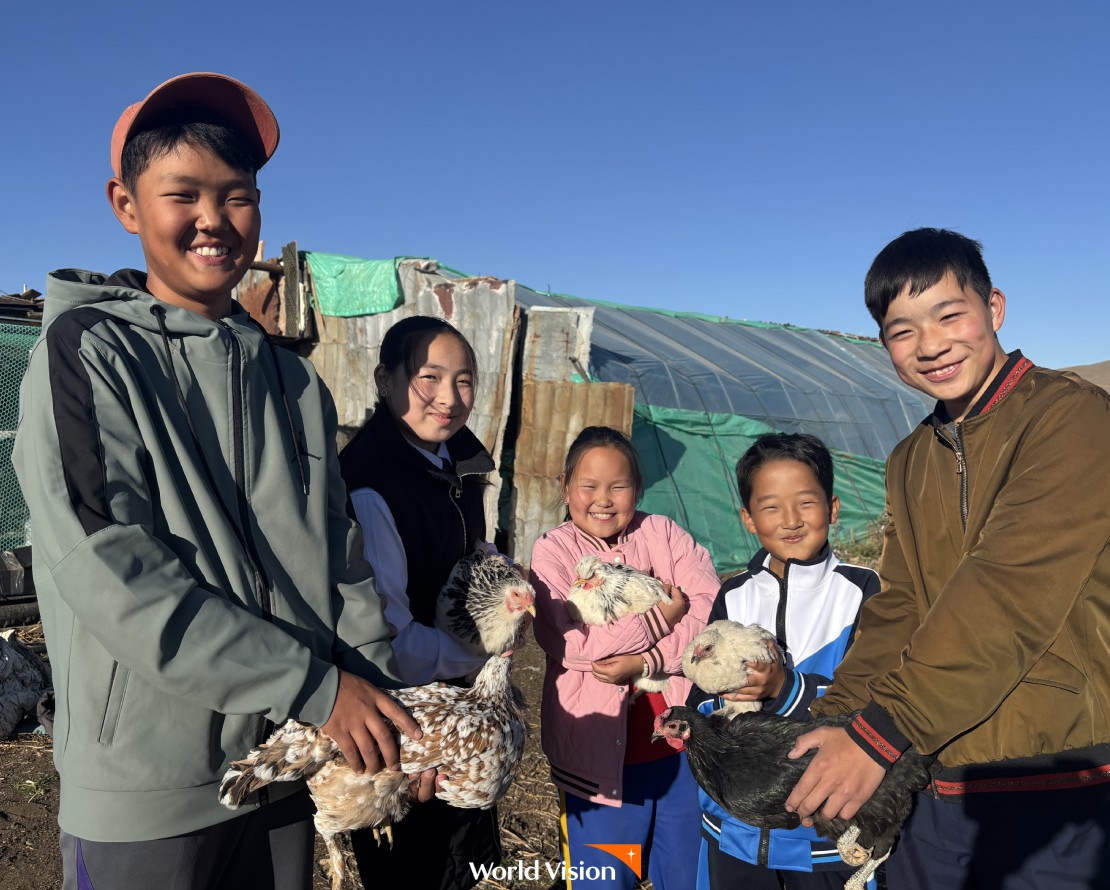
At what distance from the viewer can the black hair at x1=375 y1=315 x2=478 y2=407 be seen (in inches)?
102

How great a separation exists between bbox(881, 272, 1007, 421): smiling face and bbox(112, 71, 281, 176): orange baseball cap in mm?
1736

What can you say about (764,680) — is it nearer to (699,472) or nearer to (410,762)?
(410,762)

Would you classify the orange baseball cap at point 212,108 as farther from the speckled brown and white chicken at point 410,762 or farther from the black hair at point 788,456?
the black hair at point 788,456

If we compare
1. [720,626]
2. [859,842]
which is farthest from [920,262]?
[859,842]

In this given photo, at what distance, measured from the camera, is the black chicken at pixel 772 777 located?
6.08ft

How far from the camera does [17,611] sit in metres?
6.84

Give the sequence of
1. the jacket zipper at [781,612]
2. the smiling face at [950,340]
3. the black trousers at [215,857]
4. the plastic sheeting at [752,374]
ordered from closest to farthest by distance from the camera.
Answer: the black trousers at [215,857]
the smiling face at [950,340]
the jacket zipper at [781,612]
the plastic sheeting at [752,374]

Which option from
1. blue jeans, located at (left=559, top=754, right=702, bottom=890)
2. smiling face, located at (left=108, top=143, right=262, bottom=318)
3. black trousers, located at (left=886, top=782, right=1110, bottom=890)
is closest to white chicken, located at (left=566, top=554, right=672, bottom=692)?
blue jeans, located at (left=559, top=754, right=702, bottom=890)

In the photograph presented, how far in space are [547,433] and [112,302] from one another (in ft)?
24.6


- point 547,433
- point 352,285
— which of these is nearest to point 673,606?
point 547,433

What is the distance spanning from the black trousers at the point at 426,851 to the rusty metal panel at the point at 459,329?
20.6 ft

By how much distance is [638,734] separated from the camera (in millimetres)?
2859

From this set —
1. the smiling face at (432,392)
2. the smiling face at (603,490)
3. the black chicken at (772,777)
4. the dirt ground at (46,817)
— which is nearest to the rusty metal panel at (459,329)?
the dirt ground at (46,817)

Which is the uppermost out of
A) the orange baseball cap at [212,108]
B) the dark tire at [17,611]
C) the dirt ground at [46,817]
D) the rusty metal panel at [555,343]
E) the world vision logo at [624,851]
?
the rusty metal panel at [555,343]
